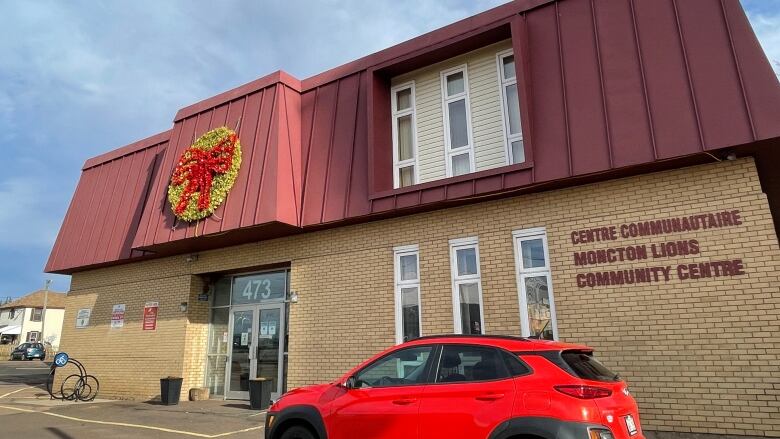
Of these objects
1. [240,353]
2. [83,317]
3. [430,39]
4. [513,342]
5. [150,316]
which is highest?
[430,39]

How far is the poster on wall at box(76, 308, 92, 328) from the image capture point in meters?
16.4

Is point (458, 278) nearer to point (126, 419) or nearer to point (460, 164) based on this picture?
point (460, 164)

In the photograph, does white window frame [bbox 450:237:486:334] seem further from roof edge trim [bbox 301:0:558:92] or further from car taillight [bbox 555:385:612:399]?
car taillight [bbox 555:385:612:399]

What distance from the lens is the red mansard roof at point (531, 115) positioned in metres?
7.52

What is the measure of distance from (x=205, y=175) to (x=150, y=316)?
520cm

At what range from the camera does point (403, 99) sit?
11484 mm

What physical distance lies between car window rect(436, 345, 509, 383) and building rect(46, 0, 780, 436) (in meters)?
3.92

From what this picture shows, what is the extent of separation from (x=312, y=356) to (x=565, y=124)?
7040 mm

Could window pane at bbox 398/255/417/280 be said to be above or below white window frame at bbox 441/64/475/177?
below

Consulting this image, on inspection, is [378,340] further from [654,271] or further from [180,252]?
[180,252]

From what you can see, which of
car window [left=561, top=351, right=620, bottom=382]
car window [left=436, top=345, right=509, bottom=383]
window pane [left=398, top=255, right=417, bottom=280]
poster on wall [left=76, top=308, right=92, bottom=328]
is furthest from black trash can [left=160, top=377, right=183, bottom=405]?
car window [left=561, top=351, right=620, bottom=382]

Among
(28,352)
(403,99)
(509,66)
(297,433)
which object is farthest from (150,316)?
(28,352)

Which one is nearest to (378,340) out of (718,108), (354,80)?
(354,80)

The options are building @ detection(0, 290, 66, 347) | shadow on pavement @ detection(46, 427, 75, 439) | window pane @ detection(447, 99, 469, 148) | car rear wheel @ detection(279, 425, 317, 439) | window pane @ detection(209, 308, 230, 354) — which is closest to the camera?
car rear wheel @ detection(279, 425, 317, 439)
